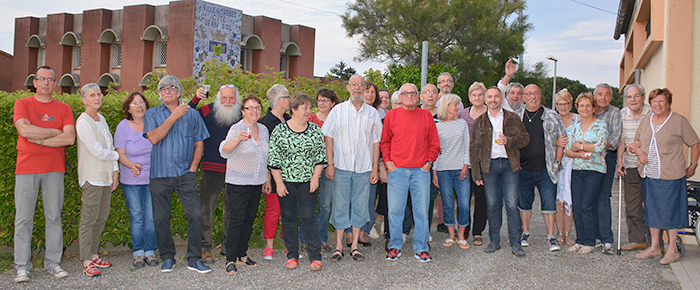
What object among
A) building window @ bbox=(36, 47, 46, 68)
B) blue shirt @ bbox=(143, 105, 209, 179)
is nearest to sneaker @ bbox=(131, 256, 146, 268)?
blue shirt @ bbox=(143, 105, 209, 179)

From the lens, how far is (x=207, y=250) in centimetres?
530

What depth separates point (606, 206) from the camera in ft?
19.9

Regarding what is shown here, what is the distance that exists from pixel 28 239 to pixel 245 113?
2301mm

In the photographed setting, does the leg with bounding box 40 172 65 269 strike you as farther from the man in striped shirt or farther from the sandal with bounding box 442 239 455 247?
the sandal with bounding box 442 239 455 247

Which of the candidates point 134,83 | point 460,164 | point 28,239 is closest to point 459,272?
point 460,164

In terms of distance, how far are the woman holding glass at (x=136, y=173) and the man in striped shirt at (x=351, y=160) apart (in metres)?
1.90

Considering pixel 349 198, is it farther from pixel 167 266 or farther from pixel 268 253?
pixel 167 266

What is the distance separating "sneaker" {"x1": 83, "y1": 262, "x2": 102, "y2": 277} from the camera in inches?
183

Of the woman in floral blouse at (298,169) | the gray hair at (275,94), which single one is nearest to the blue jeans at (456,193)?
the woman in floral blouse at (298,169)

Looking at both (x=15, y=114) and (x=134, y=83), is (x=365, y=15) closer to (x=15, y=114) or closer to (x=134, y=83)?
(x=134, y=83)

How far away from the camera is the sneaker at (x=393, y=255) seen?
5543 millimetres

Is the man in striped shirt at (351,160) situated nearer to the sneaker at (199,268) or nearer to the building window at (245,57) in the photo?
the sneaker at (199,268)

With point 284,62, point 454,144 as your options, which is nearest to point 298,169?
point 454,144

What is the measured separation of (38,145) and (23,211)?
619 mm
